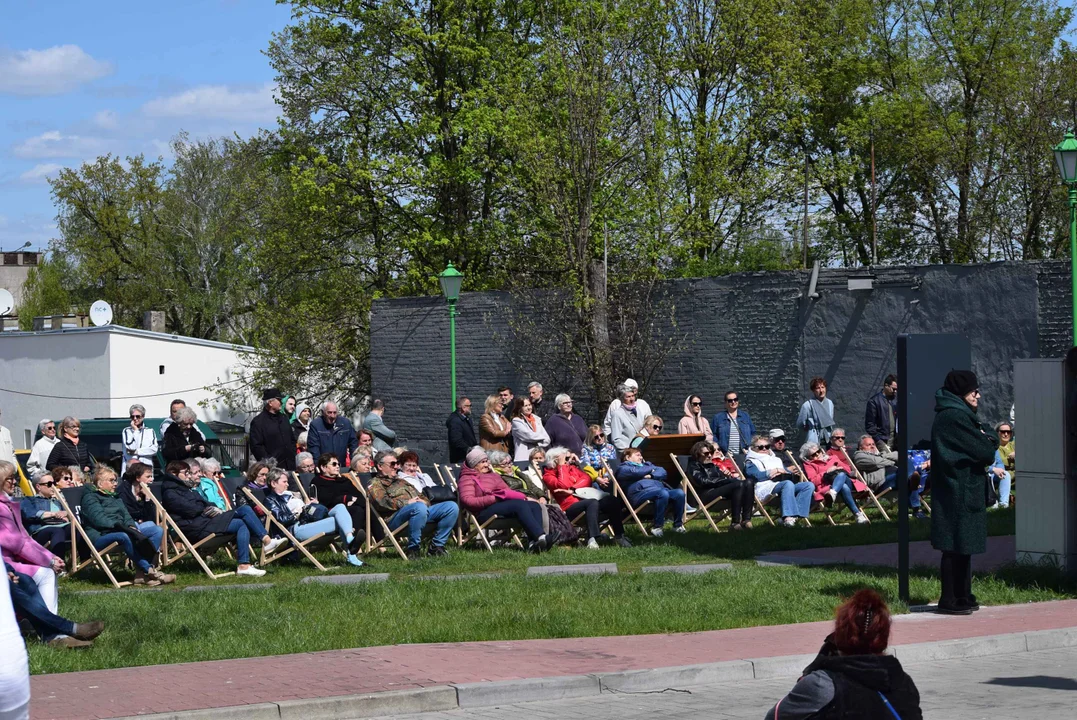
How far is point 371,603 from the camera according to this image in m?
11.0

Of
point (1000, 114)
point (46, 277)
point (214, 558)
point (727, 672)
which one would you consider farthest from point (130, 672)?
point (46, 277)

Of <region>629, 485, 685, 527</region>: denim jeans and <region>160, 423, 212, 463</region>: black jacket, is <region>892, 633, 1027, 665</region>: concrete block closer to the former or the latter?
<region>629, 485, 685, 527</region>: denim jeans

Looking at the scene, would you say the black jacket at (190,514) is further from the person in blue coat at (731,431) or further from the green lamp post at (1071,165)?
the green lamp post at (1071,165)

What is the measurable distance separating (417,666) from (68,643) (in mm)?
2549

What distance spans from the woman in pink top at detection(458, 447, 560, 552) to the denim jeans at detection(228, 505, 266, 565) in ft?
7.61

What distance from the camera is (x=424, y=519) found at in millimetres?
14352

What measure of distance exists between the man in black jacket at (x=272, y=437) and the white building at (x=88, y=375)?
2016 cm

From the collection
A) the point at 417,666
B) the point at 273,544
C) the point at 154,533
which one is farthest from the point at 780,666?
the point at 154,533

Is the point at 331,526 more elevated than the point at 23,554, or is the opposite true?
the point at 23,554

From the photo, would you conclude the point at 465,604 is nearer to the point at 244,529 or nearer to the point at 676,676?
the point at 676,676

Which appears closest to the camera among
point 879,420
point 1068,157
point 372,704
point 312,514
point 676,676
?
point 372,704

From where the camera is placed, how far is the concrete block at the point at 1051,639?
9.54 m

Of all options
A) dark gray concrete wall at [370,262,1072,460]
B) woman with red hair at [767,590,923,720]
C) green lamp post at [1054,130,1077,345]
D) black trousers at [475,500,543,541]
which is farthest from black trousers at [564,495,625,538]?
woman with red hair at [767,590,923,720]

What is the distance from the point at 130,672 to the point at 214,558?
666 cm
